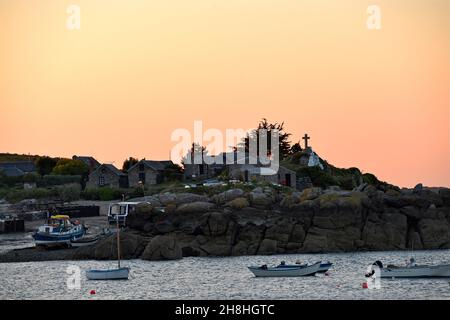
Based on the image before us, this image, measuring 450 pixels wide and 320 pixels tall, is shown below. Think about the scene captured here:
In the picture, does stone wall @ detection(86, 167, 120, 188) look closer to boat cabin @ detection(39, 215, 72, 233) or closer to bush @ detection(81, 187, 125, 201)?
bush @ detection(81, 187, 125, 201)

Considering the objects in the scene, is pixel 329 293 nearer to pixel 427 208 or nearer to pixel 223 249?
pixel 223 249

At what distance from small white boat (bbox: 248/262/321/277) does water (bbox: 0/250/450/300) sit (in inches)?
23.0

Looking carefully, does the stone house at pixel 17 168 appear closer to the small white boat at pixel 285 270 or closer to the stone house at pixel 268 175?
the stone house at pixel 268 175

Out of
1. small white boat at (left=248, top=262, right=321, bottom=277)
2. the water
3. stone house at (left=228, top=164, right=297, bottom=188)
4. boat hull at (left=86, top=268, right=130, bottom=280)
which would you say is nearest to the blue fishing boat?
the water

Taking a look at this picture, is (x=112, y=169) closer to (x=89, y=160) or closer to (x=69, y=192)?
(x=69, y=192)

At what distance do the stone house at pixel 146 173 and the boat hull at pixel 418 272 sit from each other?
73034mm

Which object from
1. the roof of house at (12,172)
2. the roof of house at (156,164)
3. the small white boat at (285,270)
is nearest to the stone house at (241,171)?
the roof of house at (156,164)

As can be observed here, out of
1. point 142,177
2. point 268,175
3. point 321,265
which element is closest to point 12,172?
point 142,177

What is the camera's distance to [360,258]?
9588 centimetres

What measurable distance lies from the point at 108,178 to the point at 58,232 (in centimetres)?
4961
